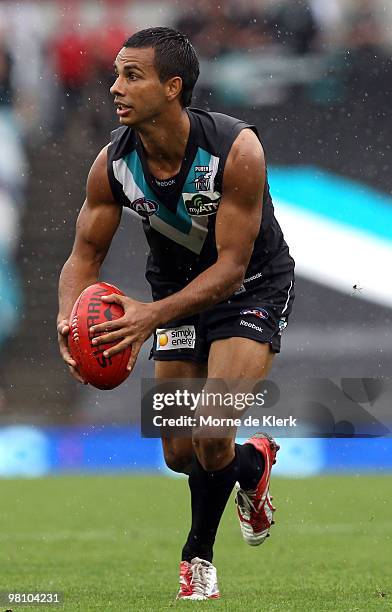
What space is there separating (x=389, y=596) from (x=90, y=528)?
338cm

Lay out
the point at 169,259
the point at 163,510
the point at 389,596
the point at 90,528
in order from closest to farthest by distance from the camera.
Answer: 1. the point at 389,596
2. the point at 169,259
3. the point at 90,528
4. the point at 163,510

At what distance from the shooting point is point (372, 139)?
499 inches

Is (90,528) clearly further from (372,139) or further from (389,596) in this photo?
(372,139)

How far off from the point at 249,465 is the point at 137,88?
1622 millimetres

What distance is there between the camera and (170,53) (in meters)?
4.91

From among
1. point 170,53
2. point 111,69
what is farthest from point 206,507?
point 111,69

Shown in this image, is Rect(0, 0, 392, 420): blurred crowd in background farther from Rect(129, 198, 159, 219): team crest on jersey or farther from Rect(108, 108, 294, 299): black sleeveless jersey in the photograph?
Rect(129, 198, 159, 219): team crest on jersey

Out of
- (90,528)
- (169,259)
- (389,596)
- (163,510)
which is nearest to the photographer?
(389,596)

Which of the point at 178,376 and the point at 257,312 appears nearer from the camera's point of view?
the point at 257,312

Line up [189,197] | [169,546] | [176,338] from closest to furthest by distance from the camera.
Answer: [189,197], [176,338], [169,546]

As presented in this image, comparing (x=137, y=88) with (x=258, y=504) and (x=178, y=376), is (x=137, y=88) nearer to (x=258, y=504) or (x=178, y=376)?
(x=178, y=376)

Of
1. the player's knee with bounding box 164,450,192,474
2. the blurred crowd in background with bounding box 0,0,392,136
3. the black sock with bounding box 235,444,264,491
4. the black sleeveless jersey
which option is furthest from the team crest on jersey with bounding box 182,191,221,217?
the blurred crowd in background with bounding box 0,0,392,136

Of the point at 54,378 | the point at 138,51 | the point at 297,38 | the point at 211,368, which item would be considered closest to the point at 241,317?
the point at 211,368

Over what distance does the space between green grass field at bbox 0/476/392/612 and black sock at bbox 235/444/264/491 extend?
41cm
